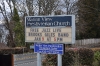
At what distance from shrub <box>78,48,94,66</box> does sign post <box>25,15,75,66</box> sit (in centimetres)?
608

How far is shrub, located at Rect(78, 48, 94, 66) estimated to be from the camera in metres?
15.9

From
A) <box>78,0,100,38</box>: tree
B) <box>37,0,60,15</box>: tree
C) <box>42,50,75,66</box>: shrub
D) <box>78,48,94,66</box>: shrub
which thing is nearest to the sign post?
<box>42,50,75,66</box>: shrub

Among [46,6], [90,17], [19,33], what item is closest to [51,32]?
[19,33]

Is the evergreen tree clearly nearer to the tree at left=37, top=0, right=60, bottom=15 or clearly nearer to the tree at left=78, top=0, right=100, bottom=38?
the tree at left=37, top=0, right=60, bottom=15

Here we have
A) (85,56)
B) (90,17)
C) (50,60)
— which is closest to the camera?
(50,60)

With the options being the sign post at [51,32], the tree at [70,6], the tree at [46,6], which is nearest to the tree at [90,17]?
the tree at [70,6]

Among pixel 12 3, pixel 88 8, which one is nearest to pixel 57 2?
pixel 12 3

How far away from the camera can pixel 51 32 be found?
9930 mm

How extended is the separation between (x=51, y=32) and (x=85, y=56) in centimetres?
664

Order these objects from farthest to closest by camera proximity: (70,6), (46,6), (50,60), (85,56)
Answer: (70,6) < (46,6) < (85,56) < (50,60)

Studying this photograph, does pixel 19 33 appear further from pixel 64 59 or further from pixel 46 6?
pixel 64 59

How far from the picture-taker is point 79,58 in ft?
51.7

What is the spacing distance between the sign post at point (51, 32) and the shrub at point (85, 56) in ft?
19.9

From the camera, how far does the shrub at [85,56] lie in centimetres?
1594
